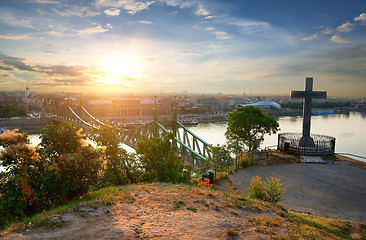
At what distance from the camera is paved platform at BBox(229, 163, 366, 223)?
9.92 meters

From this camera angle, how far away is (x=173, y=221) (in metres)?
6.80

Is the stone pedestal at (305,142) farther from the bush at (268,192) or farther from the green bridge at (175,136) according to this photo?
the bush at (268,192)

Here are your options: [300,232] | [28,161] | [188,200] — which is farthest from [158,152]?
[300,232]

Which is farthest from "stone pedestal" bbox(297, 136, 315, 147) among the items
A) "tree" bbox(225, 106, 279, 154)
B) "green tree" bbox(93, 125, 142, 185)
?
"green tree" bbox(93, 125, 142, 185)

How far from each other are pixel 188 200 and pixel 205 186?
3.19 meters

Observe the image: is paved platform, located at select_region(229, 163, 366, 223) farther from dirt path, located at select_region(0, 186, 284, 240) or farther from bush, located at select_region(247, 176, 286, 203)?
dirt path, located at select_region(0, 186, 284, 240)

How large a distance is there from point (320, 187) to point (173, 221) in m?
A: 9.22

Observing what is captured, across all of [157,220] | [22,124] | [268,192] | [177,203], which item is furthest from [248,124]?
[22,124]

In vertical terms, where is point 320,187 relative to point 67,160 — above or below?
below

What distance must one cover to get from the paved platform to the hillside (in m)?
1.52

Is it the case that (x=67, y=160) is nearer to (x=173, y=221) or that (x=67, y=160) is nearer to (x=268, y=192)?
(x=173, y=221)

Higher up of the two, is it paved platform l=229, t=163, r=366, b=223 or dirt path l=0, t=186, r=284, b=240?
dirt path l=0, t=186, r=284, b=240

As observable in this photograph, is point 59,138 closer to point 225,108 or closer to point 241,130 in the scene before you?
point 241,130

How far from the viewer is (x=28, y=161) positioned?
7668mm
